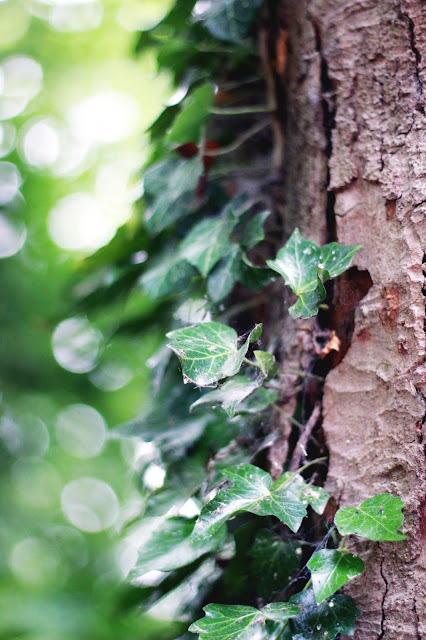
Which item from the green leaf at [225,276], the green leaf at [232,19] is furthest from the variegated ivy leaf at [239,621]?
the green leaf at [232,19]

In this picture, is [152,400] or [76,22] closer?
[152,400]

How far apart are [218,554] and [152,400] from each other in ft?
1.10

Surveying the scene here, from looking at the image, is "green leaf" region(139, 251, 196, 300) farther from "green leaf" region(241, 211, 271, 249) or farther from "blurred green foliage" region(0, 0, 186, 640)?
"blurred green foliage" region(0, 0, 186, 640)

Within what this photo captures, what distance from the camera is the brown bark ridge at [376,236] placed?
0.57 meters

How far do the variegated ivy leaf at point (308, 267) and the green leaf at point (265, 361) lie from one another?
0.06 metres

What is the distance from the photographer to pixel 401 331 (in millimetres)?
614

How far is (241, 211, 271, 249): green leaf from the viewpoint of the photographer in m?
0.79

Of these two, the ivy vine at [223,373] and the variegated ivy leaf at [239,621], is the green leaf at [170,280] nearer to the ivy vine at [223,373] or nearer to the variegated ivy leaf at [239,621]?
the ivy vine at [223,373]

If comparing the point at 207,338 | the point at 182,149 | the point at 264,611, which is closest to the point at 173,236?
the point at 182,149

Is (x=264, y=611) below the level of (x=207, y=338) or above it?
below

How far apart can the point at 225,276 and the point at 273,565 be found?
45cm

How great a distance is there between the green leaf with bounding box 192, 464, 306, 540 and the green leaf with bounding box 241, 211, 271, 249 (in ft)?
1.18

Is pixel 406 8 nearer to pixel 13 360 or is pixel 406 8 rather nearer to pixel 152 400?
pixel 152 400

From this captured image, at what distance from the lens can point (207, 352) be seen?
2.01 feet
